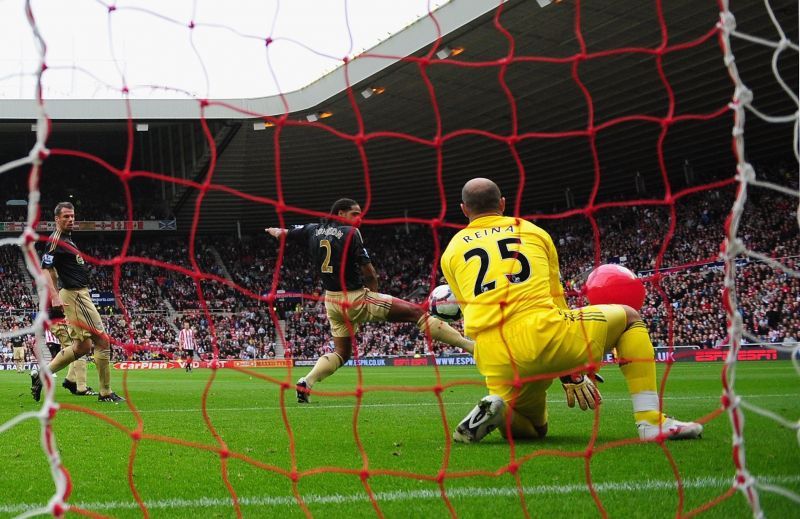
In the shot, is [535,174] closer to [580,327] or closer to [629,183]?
[629,183]

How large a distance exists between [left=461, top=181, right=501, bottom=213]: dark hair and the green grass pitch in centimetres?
104

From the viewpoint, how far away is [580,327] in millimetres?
4285

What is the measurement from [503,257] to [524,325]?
0.39m

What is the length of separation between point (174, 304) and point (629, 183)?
66.1ft

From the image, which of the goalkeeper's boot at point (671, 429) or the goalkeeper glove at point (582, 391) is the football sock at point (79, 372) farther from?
the goalkeeper's boot at point (671, 429)

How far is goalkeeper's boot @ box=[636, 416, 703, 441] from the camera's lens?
4562 millimetres

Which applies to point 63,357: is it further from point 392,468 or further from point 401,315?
point 392,468

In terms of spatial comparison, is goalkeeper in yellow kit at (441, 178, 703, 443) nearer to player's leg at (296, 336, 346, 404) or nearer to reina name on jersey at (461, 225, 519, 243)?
reina name on jersey at (461, 225, 519, 243)

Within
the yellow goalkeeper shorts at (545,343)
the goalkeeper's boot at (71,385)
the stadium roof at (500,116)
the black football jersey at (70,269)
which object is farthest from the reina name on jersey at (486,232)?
the stadium roof at (500,116)

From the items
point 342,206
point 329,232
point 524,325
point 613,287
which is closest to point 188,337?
point 329,232

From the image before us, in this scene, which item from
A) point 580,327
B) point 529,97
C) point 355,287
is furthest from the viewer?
point 529,97

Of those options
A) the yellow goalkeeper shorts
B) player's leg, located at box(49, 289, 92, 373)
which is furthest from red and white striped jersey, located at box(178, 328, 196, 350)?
the yellow goalkeeper shorts

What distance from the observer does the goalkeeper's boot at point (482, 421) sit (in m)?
4.51

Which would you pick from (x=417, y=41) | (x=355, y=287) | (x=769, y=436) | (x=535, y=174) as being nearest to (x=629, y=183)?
(x=535, y=174)
